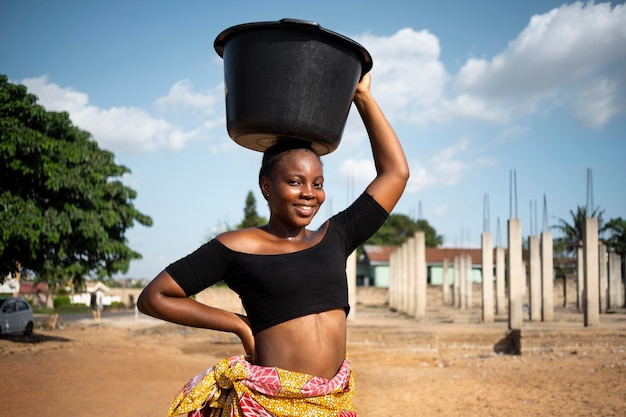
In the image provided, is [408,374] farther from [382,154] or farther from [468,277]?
Result: [468,277]

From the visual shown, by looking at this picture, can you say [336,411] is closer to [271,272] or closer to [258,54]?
[271,272]

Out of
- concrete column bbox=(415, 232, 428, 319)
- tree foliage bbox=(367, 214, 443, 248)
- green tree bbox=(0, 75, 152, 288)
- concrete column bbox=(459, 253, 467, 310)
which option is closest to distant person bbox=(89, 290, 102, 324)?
A: green tree bbox=(0, 75, 152, 288)

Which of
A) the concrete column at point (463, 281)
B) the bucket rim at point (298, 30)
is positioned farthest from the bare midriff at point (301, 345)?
the concrete column at point (463, 281)

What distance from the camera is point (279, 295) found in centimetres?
217

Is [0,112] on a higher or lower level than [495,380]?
higher

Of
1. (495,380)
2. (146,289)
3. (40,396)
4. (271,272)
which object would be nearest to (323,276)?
(271,272)

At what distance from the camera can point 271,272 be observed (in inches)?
85.7

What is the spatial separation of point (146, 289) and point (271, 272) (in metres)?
0.44

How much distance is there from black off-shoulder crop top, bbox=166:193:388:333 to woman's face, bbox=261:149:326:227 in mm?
144

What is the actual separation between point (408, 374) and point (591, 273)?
6119mm

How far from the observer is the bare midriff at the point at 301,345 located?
2.18 meters

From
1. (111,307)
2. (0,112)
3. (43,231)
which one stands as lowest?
(111,307)

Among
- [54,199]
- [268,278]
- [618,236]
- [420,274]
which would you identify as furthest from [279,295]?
[618,236]

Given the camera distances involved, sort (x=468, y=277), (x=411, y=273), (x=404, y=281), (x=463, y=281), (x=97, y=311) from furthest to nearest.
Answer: (x=463, y=281), (x=468, y=277), (x=97, y=311), (x=404, y=281), (x=411, y=273)
